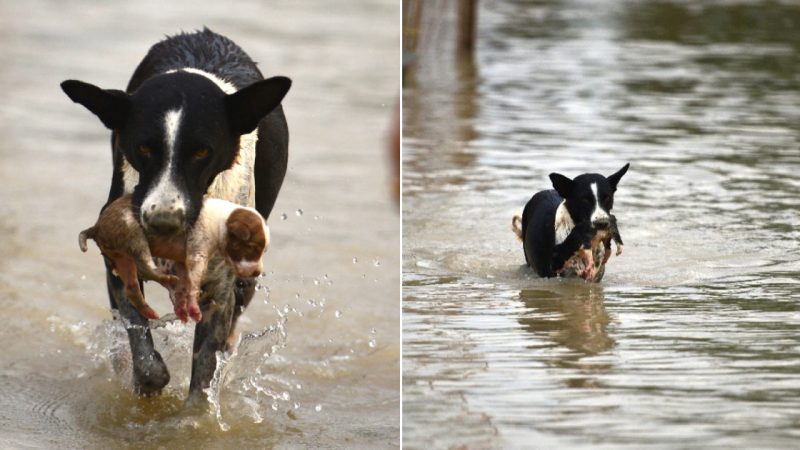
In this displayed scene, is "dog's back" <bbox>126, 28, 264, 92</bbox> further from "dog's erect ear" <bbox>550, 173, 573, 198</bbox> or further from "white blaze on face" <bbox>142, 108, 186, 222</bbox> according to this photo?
"dog's erect ear" <bbox>550, 173, 573, 198</bbox>

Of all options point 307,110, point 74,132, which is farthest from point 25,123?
point 307,110

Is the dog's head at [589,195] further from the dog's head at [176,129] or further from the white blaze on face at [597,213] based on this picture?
the dog's head at [176,129]

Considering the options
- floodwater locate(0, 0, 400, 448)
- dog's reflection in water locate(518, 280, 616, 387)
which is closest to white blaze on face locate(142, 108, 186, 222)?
floodwater locate(0, 0, 400, 448)

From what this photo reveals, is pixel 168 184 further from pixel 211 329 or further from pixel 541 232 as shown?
pixel 541 232

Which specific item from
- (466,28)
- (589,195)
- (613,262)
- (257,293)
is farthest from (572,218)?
(466,28)

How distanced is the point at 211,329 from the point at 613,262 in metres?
2.05

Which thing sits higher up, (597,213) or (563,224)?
(597,213)

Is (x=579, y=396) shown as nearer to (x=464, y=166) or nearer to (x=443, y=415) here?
(x=443, y=415)

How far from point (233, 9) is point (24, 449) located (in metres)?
11.4

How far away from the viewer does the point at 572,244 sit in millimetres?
6395

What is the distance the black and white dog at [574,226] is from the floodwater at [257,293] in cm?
79

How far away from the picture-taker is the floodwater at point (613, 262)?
477 cm

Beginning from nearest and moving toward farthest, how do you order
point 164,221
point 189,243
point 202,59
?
point 164,221
point 189,243
point 202,59

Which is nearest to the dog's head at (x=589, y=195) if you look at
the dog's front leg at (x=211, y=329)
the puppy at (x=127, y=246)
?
the dog's front leg at (x=211, y=329)
